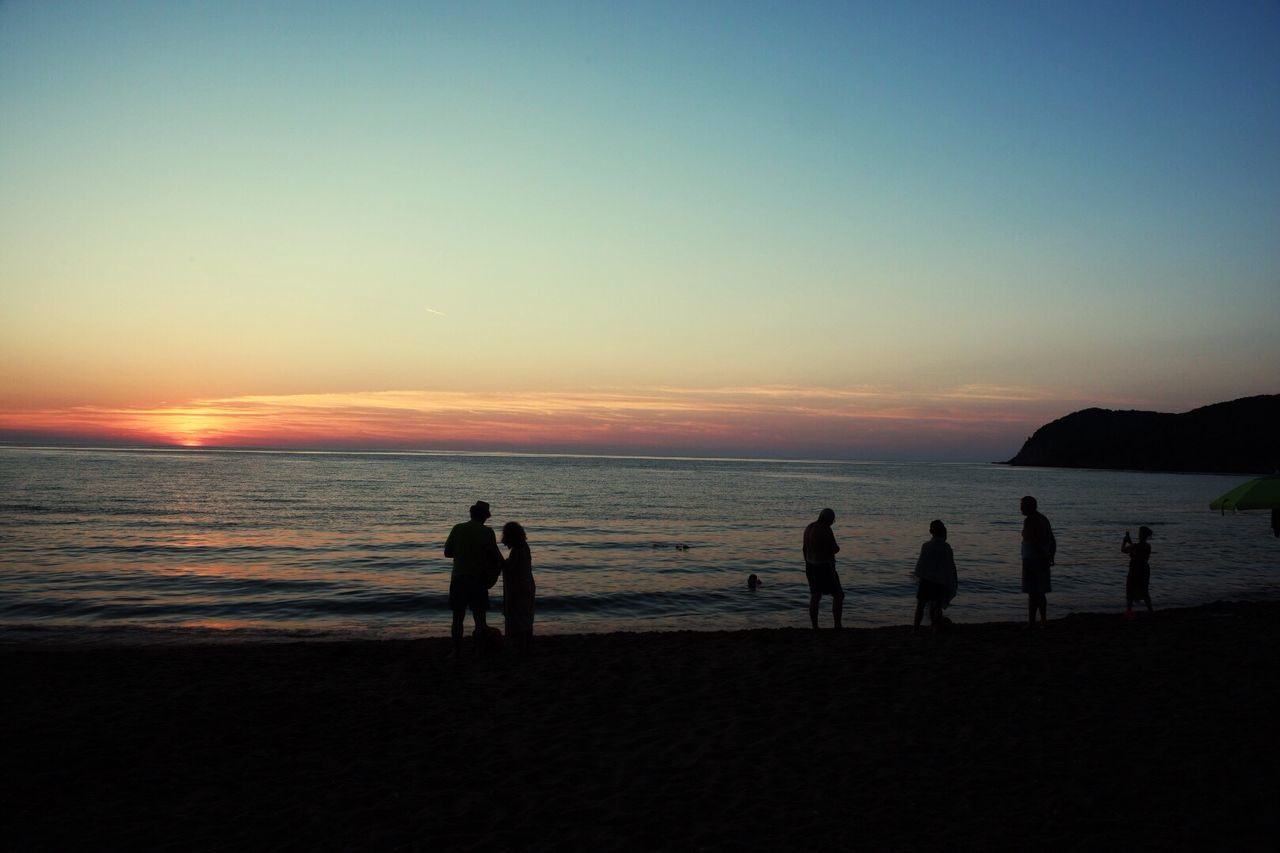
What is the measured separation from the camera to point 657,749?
22.9ft

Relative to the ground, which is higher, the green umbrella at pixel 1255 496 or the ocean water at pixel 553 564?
the green umbrella at pixel 1255 496

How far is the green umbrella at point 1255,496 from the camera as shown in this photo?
1180 cm

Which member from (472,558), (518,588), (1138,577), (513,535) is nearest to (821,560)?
(518,588)

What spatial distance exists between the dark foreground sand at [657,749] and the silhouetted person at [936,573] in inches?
44.0

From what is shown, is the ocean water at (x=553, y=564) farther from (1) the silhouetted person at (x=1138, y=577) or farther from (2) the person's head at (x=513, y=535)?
(2) the person's head at (x=513, y=535)

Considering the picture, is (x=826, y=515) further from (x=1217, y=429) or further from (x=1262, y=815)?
(x=1217, y=429)

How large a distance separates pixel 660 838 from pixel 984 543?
29026 millimetres

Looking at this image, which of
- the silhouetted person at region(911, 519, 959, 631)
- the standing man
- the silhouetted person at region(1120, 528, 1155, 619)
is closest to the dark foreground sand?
the standing man

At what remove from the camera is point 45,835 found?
212 inches

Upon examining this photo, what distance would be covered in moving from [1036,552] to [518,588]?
7880 mm

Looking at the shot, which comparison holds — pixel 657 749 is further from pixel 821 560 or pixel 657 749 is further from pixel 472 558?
pixel 821 560

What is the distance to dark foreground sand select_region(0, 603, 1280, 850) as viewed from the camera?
5363 mm

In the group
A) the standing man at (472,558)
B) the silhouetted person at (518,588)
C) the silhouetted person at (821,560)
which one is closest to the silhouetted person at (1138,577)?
the silhouetted person at (821,560)

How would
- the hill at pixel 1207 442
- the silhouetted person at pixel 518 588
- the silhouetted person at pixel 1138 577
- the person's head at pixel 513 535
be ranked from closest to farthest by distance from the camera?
1. the person's head at pixel 513 535
2. the silhouetted person at pixel 518 588
3. the silhouetted person at pixel 1138 577
4. the hill at pixel 1207 442
